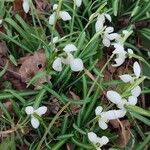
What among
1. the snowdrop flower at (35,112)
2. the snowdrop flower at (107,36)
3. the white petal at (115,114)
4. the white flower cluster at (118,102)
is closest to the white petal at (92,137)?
the white flower cluster at (118,102)

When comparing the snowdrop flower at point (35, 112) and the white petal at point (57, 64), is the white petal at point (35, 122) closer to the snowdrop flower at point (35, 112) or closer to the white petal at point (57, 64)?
the snowdrop flower at point (35, 112)

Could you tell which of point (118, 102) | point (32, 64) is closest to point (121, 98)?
point (118, 102)

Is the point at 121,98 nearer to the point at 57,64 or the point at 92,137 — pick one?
the point at 92,137

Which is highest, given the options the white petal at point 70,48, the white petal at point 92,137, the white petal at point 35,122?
the white petal at point 70,48

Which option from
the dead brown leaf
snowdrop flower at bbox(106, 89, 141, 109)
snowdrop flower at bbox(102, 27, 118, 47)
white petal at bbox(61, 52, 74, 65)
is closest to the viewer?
snowdrop flower at bbox(106, 89, 141, 109)

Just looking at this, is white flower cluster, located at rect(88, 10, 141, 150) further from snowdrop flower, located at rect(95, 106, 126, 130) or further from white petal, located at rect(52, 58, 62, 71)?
white petal, located at rect(52, 58, 62, 71)

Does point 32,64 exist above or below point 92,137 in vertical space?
above

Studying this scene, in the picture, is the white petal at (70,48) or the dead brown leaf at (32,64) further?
the dead brown leaf at (32,64)

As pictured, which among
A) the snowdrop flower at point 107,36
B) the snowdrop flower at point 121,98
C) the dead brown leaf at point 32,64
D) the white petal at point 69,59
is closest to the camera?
the snowdrop flower at point 121,98

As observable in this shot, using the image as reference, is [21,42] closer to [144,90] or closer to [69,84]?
[69,84]

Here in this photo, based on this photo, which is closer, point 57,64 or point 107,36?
point 57,64

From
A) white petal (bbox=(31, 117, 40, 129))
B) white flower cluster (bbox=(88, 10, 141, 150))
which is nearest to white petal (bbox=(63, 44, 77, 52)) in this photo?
white flower cluster (bbox=(88, 10, 141, 150))
